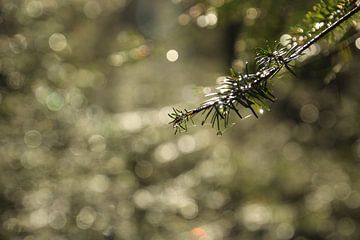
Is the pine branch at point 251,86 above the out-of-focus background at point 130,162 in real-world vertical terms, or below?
below

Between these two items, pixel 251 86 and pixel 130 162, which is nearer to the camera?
pixel 251 86

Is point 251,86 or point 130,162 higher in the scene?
point 130,162

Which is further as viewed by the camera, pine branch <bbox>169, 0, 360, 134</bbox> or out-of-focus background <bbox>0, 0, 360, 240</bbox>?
out-of-focus background <bbox>0, 0, 360, 240</bbox>

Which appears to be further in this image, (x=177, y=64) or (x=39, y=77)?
(x=177, y=64)

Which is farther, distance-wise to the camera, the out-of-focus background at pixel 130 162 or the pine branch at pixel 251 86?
the out-of-focus background at pixel 130 162

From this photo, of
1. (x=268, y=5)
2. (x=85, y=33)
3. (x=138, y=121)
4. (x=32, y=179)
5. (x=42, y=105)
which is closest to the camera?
(x=268, y=5)

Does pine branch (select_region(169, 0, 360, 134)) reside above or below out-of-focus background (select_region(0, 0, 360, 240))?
below

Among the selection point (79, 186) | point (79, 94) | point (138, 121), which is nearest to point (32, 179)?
point (79, 186)

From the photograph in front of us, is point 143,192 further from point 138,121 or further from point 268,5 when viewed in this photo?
point 268,5
